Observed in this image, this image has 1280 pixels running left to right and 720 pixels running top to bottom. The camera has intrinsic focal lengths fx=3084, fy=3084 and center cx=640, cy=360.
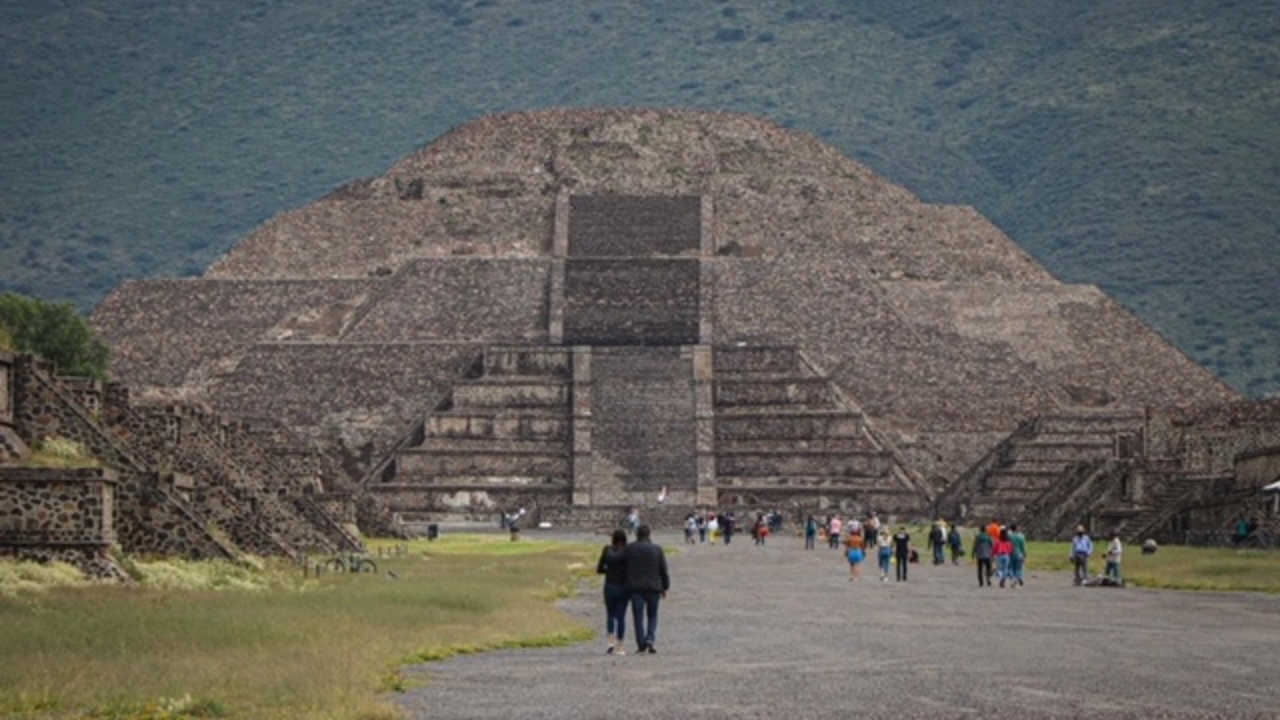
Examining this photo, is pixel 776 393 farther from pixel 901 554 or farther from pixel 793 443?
pixel 901 554

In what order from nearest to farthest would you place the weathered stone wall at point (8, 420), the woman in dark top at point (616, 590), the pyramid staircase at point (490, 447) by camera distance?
the woman in dark top at point (616, 590) < the weathered stone wall at point (8, 420) < the pyramid staircase at point (490, 447)

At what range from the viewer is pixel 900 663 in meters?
28.4

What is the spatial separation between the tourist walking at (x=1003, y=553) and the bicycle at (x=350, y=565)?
984cm

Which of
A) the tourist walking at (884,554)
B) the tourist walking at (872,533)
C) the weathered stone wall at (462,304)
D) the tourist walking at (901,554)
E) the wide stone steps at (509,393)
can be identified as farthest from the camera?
the weathered stone wall at (462,304)

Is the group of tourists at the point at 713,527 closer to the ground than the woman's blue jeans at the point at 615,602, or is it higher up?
higher up

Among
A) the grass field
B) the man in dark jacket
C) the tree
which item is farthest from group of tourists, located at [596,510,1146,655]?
the tree

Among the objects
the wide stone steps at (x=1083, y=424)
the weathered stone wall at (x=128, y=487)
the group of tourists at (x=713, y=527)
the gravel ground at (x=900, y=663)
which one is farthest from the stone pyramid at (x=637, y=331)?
the weathered stone wall at (x=128, y=487)

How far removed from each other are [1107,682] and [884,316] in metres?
66.4

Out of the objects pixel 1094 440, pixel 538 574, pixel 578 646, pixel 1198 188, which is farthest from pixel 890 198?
pixel 578 646

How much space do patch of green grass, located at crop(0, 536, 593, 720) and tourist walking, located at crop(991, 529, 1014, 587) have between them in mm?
10065

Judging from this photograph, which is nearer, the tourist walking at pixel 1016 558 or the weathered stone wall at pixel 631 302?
the tourist walking at pixel 1016 558

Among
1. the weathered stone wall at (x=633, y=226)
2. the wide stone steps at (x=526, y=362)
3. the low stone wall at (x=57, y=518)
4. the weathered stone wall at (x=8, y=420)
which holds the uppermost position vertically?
the weathered stone wall at (x=633, y=226)

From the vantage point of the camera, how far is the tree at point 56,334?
7675 centimetres

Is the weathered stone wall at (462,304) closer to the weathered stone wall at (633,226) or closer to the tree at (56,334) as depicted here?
the weathered stone wall at (633,226)
